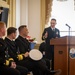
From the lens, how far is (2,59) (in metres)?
3.18

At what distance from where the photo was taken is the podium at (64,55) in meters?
4.04

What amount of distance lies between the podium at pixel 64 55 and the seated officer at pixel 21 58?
0.36 metres

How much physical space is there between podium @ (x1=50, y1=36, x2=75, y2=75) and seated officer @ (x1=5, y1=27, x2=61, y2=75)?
36cm

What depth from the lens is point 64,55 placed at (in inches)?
163

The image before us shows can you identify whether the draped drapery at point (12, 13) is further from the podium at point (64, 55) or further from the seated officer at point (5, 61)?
the seated officer at point (5, 61)

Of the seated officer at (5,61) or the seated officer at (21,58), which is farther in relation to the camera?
the seated officer at (21,58)

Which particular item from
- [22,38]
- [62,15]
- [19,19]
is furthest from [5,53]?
[62,15]

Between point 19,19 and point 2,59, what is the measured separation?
3407 mm

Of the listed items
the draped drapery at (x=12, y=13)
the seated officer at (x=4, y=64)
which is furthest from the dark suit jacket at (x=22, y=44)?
the draped drapery at (x=12, y=13)

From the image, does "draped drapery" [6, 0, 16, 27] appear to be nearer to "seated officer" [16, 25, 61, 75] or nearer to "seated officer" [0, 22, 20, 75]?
"seated officer" [16, 25, 61, 75]

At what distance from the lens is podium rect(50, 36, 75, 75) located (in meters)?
4.04

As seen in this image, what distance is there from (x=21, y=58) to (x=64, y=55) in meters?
0.84

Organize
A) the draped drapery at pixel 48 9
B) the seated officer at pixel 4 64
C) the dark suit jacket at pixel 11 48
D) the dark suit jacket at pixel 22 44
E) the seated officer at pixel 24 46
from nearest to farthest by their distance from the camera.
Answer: the seated officer at pixel 4 64
the dark suit jacket at pixel 11 48
the seated officer at pixel 24 46
the dark suit jacket at pixel 22 44
the draped drapery at pixel 48 9

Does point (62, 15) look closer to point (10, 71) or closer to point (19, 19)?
point (19, 19)
